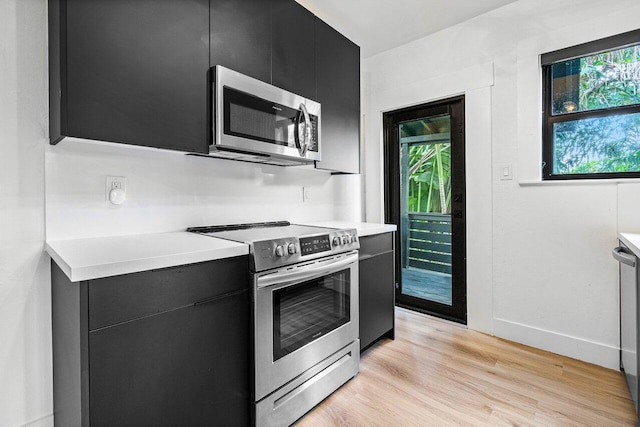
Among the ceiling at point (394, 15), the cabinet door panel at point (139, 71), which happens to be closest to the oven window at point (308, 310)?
the cabinet door panel at point (139, 71)

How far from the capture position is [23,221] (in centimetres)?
134

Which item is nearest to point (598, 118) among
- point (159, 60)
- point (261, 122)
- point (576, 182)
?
point (576, 182)

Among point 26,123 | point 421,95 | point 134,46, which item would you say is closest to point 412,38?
point 421,95

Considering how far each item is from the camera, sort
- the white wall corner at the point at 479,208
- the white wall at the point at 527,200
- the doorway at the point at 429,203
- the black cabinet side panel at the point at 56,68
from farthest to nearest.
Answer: the doorway at the point at 429,203 → the white wall corner at the point at 479,208 → the white wall at the point at 527,200 → the black cabinet side panel at the point at 56,68

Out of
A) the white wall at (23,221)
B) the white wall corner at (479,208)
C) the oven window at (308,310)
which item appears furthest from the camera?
the white wall corner at (479,208)

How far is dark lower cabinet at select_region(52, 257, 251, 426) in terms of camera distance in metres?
1.00

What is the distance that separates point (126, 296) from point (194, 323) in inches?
10.9

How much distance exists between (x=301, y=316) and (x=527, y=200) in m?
1.90

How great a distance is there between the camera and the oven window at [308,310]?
1.52 m

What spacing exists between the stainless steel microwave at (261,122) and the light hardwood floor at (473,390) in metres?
1.42

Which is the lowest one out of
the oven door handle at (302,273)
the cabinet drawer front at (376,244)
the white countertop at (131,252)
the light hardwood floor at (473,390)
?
the light hardwood floor at (473,390)

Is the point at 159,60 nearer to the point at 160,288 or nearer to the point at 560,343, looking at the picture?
the point at 160,288

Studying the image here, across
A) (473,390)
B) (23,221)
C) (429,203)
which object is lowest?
(473,390)

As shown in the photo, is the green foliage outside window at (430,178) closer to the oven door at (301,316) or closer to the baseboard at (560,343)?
the baseboard at (560,343)
